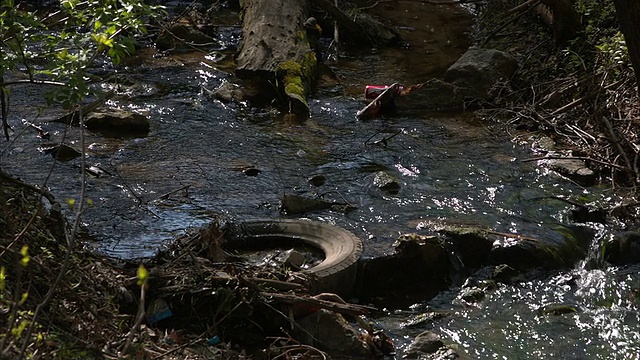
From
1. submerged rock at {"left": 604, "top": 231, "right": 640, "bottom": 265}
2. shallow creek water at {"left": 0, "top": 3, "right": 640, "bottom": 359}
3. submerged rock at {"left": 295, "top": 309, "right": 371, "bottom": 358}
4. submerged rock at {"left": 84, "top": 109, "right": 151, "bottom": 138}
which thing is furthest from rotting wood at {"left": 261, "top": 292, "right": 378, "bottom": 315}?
submerged rock at {"left": 84, "top": 109, "right": 151, "bottom": 138}

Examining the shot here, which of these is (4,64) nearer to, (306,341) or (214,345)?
(214,345)

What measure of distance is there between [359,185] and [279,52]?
317 centimetres

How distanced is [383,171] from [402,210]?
2.92 ft

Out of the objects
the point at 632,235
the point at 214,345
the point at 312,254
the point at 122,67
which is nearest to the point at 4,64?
the point at 214,345

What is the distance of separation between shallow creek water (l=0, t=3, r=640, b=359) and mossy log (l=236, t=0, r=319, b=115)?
30 centimetres

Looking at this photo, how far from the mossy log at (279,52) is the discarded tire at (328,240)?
11.1 feet

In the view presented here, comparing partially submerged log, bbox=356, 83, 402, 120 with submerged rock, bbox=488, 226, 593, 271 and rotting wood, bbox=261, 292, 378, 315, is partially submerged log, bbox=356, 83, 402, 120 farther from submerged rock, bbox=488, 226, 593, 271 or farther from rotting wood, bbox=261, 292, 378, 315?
rotting wood, bbox=261, 292, 378, 315

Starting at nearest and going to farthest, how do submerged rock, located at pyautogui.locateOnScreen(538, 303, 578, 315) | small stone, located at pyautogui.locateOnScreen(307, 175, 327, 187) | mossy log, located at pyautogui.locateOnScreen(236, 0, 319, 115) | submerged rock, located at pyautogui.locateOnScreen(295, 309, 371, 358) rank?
submerged rock, located at pyautogui.locateOnScreen(295, 309, 371, 358), submerged rock, located at pyautogui.locateOnScreen(538, 303, 578, 315), small stone, located at pyautogui.locateOnScreen(307, 175, 327, 187), mossy log, located at pyautogui.locateOnScreen(236, 0, 319, 115)

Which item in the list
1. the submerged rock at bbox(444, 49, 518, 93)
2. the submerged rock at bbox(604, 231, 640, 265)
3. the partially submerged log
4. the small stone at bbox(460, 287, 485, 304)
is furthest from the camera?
the submerged rock at bbox(444, 49, 518, 93)

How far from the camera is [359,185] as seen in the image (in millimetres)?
7613

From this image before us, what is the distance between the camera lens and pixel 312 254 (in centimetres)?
619

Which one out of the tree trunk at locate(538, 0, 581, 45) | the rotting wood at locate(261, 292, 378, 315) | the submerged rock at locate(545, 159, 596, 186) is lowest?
the submerged rock at locate(545, 159, 596, 186)

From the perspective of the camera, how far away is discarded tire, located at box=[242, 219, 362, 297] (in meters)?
5.71

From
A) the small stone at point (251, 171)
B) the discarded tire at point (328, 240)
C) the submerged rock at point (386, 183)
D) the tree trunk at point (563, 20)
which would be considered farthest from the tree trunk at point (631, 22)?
the tree trunk at point (563, 20)
